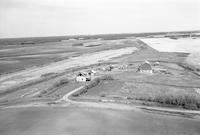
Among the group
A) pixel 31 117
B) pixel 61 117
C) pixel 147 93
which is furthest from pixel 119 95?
pixel 31 117

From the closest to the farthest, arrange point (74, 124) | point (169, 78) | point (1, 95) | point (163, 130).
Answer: point (163, 130)
point (74, 124)
point (1, 95)
point (169, 78)

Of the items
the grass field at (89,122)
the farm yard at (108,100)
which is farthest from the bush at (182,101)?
the grass field at (89,122)

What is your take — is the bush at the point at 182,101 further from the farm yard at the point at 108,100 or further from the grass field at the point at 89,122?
the grass field at the point at 89,122

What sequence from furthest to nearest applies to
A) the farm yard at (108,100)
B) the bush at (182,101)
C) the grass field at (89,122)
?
the bush at (182,101), the farm yard at (108,100), the grass field at (89,122)

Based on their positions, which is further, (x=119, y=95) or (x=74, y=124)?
(x=119, y=95)

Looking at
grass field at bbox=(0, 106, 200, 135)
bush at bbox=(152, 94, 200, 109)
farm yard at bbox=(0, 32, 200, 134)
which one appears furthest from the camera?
bush at bbox=(152, 94, 200, 109)

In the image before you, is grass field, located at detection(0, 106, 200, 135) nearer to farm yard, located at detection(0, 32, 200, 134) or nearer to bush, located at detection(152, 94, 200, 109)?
farm yard, located at detection(0, 32, 200, 134)

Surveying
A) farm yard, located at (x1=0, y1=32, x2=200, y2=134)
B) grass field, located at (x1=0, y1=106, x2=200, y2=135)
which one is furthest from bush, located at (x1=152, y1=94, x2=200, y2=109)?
grass field, located at (x1=0, y1=106, x2=200, y2=135)

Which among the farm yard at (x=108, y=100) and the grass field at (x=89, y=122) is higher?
the farm yard at (x=108, y=100)

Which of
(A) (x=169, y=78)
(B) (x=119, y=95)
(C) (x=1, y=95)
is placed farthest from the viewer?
(A) (x=169, y=78)

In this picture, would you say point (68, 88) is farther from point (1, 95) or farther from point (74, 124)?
point (74, 124)

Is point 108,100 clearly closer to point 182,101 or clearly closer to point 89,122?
point 89,122
